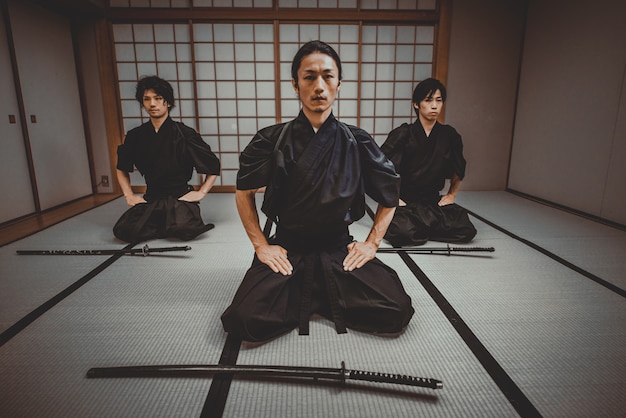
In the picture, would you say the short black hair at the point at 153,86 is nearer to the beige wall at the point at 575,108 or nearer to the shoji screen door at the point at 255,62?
the shoji screen door at the point at 255,62

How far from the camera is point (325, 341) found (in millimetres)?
1553

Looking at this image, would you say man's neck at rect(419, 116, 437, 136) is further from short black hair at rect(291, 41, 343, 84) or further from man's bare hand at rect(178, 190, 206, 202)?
man's bare hand at rect(178, 190, 206, 202)

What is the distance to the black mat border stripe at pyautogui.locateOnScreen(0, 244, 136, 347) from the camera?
161cm

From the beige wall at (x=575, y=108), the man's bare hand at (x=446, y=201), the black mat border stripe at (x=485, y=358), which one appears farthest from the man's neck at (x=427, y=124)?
the beige wall at (x=575, y=108)

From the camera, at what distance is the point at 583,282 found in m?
2.12

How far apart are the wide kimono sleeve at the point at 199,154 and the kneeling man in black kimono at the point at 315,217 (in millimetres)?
1529

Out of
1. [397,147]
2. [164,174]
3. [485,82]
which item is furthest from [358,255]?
[485,82]

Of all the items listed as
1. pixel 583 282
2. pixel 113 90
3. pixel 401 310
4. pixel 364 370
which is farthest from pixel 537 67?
pixel 113 90

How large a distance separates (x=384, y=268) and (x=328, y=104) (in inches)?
32.7

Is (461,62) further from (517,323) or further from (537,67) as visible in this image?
(517,323)

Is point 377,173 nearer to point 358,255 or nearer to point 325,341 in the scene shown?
point 358,255

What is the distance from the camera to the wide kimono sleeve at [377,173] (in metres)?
1.70

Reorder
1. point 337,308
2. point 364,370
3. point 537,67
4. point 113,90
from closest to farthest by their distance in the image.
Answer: point 364,370
point 337,308
point 537,67
point 113,90

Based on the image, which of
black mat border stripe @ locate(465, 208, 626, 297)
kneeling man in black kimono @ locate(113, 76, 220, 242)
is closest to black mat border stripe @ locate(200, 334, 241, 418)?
kneeling man in black kimono @ locate(113, 76, 220, 242)
